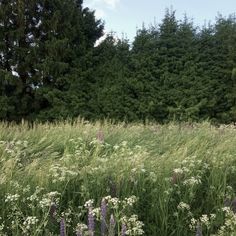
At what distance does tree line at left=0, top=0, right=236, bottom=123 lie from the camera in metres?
18.9

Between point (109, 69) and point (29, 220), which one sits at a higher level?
point (109, 69)

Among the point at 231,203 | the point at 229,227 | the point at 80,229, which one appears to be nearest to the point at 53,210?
the point at 80,229

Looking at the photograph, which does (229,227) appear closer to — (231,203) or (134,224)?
(231,203)

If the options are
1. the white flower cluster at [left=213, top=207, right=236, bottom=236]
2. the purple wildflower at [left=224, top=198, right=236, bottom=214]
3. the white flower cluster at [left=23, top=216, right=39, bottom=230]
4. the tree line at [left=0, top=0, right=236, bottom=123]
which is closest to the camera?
the white flower cluster at [left=23, top=216, right=39, bottom=230]

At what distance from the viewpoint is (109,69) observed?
19.6 meters

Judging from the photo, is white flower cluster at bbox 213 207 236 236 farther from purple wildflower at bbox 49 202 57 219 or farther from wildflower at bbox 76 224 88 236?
purple wildflower at bbox 49 202 57 219

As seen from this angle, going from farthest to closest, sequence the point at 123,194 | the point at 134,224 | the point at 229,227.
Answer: the point at 123,194 → the point at 229,227 → the point at 134,224

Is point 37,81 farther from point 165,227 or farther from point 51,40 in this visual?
point 165,227

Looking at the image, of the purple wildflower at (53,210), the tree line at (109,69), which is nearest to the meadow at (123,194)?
the purple wildflower at (53,210)

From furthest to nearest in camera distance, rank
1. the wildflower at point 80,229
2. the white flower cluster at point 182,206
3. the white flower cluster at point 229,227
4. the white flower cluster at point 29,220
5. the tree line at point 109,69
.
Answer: the tree line at point 109,69, the white flower cluster at point 182,206, the white flower cluster at point 229,227, the white flower cluster at point 29,220, the wildflower at point 80,229

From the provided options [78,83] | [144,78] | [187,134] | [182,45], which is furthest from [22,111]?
[187,134]

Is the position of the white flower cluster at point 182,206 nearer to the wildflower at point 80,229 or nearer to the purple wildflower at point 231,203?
the purple wildflower at point 231,203

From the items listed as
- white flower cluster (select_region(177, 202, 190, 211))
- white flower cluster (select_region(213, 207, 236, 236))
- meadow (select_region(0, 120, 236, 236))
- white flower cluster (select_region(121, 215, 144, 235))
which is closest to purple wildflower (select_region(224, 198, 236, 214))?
meadow (select_region(0, 120, 236, 236))

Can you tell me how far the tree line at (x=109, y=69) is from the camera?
18906mm
